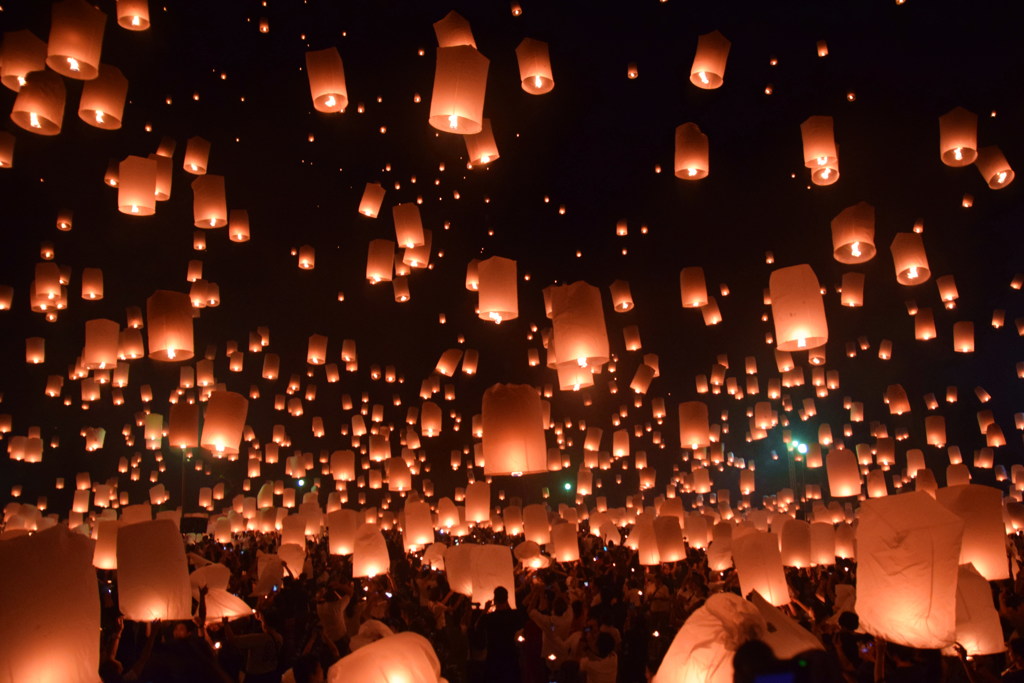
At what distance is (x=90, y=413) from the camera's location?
2223 centimetres

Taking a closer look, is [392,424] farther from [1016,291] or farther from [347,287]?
[1016,291]

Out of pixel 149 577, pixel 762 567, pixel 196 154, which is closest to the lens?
pixel 149 577

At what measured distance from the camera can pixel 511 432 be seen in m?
4.62

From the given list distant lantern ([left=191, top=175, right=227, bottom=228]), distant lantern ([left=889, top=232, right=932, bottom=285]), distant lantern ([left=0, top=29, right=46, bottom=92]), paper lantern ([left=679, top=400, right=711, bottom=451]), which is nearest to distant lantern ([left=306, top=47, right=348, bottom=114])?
distant lantern ([left=191, top=175, right=227, bottom=228])

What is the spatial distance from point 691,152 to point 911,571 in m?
4.15

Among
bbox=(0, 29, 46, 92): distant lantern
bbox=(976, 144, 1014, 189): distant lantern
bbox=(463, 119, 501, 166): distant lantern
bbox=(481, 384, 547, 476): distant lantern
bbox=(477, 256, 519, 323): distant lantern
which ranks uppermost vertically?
bbox=(0, 29, 46, 92): distant lantern

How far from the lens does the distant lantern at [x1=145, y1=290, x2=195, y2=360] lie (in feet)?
21.6

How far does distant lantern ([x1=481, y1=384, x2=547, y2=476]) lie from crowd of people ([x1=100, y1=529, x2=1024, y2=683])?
104cm

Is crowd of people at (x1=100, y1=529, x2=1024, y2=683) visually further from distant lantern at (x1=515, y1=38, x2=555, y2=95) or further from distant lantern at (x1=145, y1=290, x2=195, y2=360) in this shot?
distant lantern at (x1=515, y1=38, x2=555, y2=95)

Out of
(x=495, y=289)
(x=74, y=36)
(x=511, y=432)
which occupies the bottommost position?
(x=511, y=432)

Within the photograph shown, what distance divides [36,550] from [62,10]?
12.5 feet

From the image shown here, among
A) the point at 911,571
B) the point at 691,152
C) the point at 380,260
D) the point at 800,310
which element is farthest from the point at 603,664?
the point at 380,260

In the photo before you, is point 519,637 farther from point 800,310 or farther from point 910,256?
point 910,256

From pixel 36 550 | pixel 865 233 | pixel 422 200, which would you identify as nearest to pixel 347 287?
pixel 422 200
